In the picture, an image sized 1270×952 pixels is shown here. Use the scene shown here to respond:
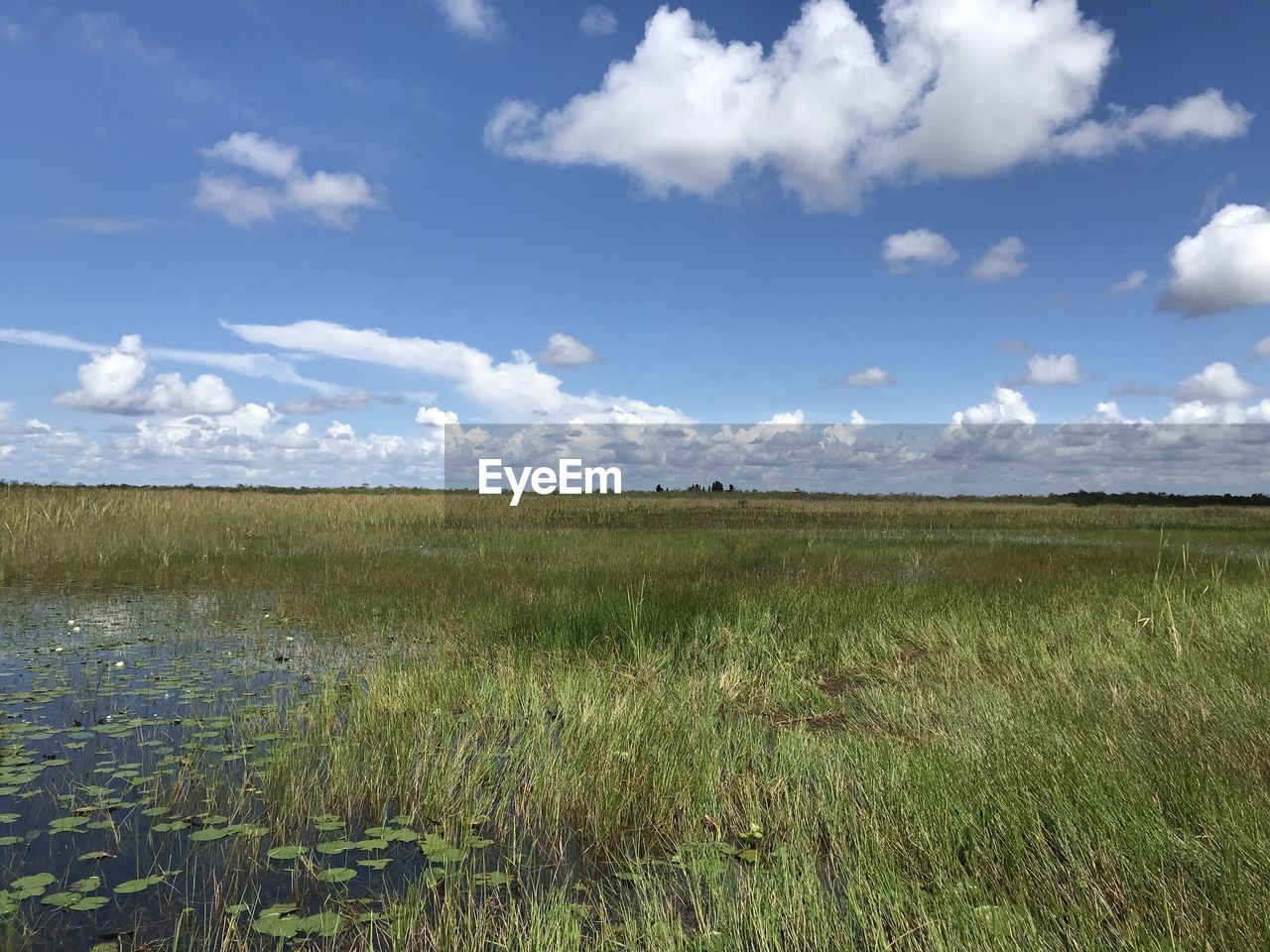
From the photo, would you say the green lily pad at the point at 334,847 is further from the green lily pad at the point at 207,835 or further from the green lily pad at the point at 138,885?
the green lily pad at the point at 138,885

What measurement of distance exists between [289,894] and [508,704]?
2.71 meters

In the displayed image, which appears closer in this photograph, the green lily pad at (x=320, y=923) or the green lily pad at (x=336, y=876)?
the green lily pad at (x=320, y=923)

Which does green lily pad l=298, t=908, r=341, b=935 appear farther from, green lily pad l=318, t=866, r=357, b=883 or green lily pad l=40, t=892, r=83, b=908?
green lily pad l=40, t=892, r=83, b=908

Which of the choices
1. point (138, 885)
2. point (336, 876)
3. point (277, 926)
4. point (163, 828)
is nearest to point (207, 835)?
point (163, 828)

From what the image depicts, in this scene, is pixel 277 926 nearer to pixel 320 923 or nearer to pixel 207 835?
pixel 320 923

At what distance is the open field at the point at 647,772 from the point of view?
3.36 m

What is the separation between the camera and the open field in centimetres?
336

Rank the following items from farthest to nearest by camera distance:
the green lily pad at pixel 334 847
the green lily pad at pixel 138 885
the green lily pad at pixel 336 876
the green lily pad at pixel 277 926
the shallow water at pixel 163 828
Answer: the green lily pad at pixel 334 847 → the green lily pad at pixel 336 876 → the green lily pad at pixel 138 885 → the shallow water at pixel 163 828 → the green lily pad at pixel 277 926

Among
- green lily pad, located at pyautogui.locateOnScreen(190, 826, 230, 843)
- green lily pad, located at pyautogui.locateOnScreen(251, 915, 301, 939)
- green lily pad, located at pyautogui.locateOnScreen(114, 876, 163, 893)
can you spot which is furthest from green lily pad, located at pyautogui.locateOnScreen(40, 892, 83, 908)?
green lily pad, located at pyautogui.locateOnScreen(251, 915, 301, 939)

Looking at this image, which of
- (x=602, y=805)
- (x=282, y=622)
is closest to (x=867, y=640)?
(x=602, y=805)

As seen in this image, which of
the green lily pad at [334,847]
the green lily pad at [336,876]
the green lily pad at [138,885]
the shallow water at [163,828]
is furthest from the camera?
the green lily pad at [334,847]

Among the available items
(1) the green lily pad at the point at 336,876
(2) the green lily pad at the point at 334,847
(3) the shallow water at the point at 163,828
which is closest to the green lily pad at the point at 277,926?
(3) the shallow water at the point at 163,828

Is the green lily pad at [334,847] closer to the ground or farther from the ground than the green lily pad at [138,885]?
closer to the ground

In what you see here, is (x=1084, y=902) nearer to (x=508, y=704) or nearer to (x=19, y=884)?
(x=508, y=704)
